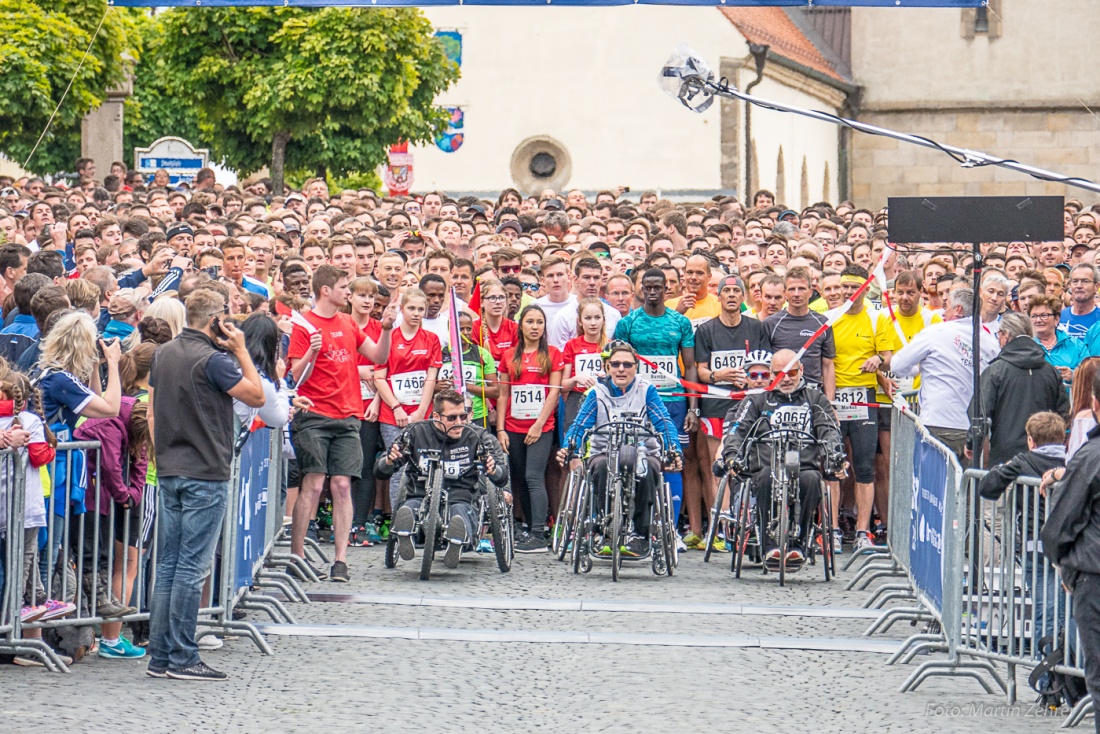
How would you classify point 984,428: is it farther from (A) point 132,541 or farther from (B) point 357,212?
(B) point 357,212

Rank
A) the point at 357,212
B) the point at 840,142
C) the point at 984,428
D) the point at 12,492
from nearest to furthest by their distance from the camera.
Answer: the point at 12,492 → the point at 984,428 → the point at 357,212 → the point at 840,142

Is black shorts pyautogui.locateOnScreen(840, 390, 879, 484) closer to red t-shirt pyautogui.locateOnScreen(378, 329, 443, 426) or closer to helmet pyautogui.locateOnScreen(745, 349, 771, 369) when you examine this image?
helmet pyautogui.locateOnScreen(745, 349, 771, 369)

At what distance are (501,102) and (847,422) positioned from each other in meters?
34.8

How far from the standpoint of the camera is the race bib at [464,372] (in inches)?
535

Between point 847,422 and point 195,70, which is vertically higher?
point 195,70

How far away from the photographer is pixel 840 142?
5822cm

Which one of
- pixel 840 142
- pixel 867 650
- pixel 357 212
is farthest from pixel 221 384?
pixel 840 142

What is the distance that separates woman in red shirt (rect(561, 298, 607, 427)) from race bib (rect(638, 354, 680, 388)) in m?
0.35

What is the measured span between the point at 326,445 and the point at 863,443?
4161mm

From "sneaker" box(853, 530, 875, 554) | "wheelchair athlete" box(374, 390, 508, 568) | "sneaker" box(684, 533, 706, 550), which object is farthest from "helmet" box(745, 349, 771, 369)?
"wheelchair athlete" box(374, 390, 508, 568)

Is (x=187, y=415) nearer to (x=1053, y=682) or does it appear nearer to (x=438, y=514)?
(x=438, y=514)

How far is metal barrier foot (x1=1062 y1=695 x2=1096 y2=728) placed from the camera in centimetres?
833

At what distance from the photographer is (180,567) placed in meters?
9.05

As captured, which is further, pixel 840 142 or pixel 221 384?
pixel 840 142
